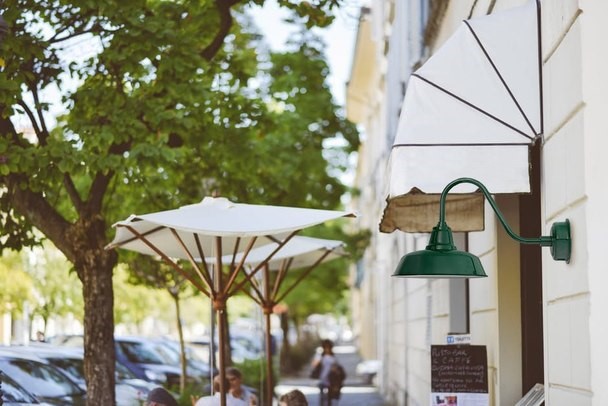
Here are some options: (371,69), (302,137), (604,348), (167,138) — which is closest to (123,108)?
(167,138)

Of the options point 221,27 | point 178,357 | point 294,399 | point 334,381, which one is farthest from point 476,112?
point 178,357

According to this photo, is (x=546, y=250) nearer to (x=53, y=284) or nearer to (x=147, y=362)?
(x=53, y=284)

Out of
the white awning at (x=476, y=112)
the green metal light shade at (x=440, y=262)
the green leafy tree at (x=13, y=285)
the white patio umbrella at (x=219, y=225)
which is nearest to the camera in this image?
the green metal light shade at (x=440, y=262)

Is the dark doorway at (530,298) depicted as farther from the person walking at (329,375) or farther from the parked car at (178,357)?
the parked car at (178,357)

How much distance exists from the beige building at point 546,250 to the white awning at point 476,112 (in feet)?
0.56

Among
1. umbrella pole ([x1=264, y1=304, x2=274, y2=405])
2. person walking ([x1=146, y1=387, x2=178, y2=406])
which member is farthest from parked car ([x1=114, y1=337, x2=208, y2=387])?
person walking ([x1=146, y1=387, x2=178, y2=406])

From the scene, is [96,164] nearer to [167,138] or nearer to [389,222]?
[167,138]

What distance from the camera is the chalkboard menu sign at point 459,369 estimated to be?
32.5ft

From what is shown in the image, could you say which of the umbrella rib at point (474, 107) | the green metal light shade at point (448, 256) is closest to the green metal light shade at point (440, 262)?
Result: the green metal light shade at point (448, 256)

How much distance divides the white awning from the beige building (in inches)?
6.7

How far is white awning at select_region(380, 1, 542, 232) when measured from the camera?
707 centimetres

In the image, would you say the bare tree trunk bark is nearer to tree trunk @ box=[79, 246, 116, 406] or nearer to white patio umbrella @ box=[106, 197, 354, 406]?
tree trunk @ box=[79, 246, 116, 406]

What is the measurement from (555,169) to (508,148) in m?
0.30

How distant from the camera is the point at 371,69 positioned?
1501 inches
